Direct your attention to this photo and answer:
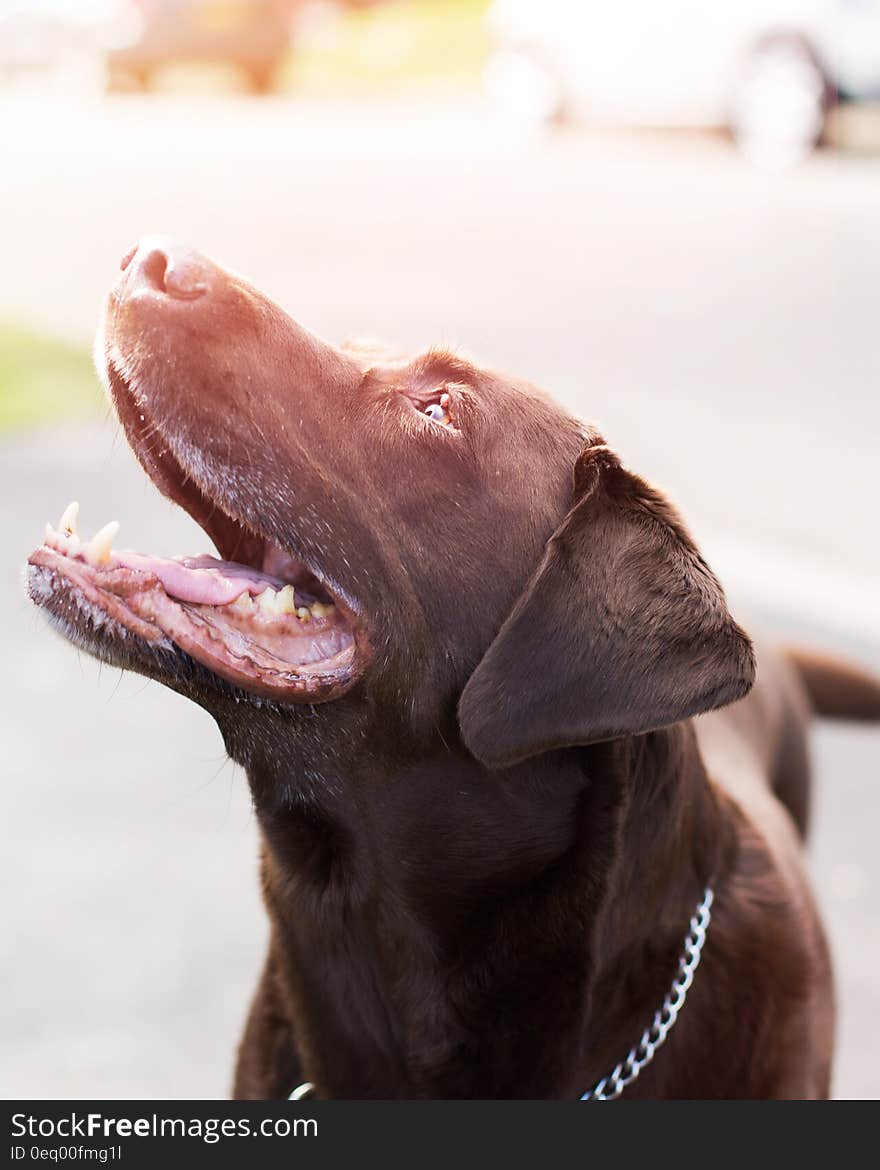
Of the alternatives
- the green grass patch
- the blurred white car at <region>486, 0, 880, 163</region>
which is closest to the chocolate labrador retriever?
the green grass patch

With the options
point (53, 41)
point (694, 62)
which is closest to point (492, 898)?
point (694, 62)

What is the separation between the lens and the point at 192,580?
9.16 ft

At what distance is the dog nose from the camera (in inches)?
110

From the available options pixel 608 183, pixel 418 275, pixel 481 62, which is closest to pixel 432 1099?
pixel 418 275

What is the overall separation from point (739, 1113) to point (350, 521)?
1.28 meters

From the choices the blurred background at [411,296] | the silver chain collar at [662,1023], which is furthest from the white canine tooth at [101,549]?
the silver chain collar at [662,1023]

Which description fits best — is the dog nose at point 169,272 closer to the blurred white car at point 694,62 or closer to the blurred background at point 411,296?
the blurred background at point 411,296

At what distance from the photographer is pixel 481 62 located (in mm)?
22172

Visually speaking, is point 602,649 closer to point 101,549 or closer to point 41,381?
point 101,549

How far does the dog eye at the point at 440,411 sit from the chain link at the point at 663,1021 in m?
0.98

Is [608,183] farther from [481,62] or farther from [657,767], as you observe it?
[657,767]

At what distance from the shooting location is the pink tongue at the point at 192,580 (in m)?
2.78

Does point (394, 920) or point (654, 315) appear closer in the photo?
point (394, 920)

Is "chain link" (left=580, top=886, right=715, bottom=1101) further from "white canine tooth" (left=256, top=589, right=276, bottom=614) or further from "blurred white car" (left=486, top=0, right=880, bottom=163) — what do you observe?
"blurred white car" (left=486, top=0, right=880, bottom=163)
